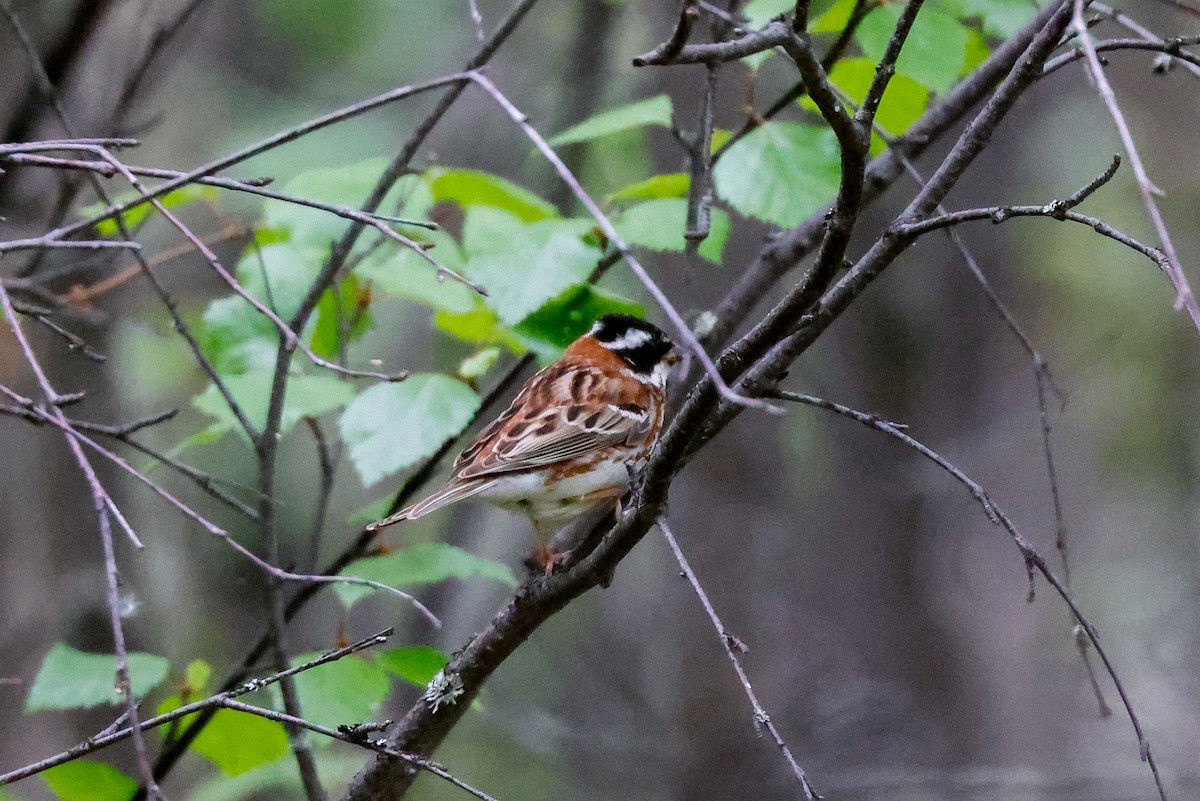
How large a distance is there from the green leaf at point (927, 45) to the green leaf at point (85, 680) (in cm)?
222

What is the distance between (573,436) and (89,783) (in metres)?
1.61

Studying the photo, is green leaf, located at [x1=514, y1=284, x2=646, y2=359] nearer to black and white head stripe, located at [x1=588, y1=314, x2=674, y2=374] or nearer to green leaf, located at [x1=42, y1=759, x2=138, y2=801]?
black and white head stripe, located at [x1=588, y1=314, x2=674, y2=374]

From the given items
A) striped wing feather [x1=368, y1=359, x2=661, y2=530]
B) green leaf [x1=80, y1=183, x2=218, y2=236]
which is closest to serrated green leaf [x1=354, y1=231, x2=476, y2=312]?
green leaf [x1=80, y1=183, x2=218, y2=236]

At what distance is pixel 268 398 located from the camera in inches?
120

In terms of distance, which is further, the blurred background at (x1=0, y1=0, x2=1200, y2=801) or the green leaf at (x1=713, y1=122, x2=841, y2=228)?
the blurred background at (x1=0, y1=0, x2=1200, y2=801)

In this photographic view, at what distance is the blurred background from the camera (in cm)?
409

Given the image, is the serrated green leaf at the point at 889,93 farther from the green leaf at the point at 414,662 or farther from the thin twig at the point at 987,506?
the green leaf at the point at 414,662

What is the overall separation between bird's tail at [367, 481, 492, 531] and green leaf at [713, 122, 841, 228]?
109cm

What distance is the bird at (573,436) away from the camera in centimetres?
343

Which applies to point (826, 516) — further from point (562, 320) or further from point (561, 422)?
point (562, 320)

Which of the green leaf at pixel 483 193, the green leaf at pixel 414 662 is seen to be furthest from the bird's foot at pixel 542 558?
the green leaf at pixel 483 193

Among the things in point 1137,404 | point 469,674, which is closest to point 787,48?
point 469,674

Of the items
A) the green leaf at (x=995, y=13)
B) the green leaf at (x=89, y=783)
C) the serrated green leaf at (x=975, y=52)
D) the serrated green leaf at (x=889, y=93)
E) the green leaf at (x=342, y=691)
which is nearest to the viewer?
the green leaf at (x=342, y=691)

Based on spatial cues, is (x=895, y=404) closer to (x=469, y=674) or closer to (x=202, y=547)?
(x=469, y=674)
